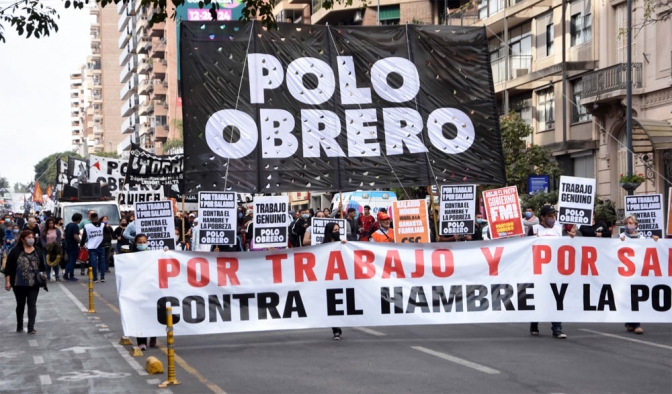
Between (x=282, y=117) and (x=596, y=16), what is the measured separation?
23503 millimetres

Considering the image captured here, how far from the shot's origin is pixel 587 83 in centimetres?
3488

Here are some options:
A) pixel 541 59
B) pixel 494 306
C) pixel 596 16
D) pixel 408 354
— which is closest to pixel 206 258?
pixel 408 354

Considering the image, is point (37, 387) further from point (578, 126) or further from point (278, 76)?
point (578, 126)

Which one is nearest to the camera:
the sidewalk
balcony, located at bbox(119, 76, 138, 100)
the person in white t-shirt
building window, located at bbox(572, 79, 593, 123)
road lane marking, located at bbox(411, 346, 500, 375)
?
the sidewalk

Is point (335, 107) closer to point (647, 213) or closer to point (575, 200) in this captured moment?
point (575, 200)

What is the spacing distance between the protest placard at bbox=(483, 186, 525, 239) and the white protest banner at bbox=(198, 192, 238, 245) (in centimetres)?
532

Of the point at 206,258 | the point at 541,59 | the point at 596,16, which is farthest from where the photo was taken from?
the point at 541,59

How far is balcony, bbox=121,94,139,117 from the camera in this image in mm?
129050

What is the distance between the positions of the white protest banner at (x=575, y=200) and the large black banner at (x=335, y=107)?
1.00m

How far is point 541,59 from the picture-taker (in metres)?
40.5

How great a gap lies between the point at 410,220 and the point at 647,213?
17.2 feet

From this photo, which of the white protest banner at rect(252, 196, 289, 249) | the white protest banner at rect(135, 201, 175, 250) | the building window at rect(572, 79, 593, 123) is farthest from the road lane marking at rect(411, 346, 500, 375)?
the building window at rect(572, 79, 593, 123)

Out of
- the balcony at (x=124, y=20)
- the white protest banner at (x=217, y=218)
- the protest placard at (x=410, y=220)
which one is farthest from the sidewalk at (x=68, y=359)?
the balcony at (x=124, y=20)

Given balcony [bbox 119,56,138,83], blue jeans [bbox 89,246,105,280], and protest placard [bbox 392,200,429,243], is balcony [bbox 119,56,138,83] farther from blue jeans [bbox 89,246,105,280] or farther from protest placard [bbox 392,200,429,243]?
protest placard [bbox 392,200,429,243]
